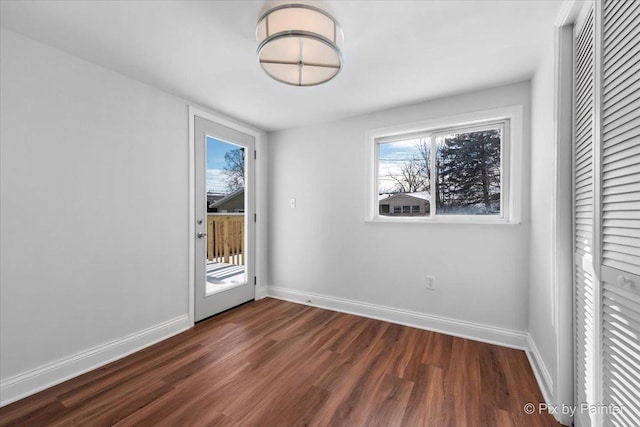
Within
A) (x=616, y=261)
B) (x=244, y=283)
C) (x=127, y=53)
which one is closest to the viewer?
(x=616, y=261)

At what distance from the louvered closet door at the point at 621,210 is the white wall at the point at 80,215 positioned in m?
3.00

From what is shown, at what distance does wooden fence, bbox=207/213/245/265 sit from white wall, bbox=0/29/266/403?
0.39m

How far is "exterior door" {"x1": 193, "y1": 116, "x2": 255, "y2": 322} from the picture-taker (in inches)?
110

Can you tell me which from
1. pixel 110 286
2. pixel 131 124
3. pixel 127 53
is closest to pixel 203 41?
pixel 127 53

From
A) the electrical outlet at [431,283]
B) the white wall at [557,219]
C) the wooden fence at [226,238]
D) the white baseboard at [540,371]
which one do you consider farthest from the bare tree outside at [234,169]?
the white baseboard at [540,371]

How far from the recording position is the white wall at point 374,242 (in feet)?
7.54

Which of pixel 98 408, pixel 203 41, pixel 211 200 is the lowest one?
pixel 98 408

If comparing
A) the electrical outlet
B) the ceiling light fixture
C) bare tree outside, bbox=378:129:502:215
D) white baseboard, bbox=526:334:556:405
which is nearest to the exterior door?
the ceiling light fixture

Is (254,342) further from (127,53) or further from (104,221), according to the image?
(127,53)

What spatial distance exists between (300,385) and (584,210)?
196 cm

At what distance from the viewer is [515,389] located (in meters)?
1.72

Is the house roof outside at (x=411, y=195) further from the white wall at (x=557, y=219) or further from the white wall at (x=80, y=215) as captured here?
the white wall at (x=80, y=215)

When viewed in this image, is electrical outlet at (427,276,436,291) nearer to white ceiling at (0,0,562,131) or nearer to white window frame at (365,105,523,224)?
white window frame at (365,105,523,224)

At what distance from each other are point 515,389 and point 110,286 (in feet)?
10.2
